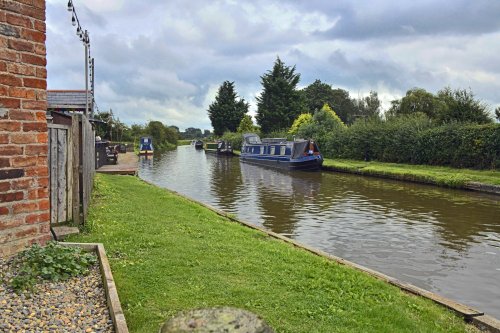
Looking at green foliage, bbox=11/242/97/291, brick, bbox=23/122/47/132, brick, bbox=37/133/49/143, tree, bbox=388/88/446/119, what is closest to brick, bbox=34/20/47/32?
brick, bbox=23/122/47/132

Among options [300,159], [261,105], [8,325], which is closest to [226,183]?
[300,159]

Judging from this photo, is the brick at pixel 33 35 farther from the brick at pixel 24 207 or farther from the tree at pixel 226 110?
the tree at pixel 226 110

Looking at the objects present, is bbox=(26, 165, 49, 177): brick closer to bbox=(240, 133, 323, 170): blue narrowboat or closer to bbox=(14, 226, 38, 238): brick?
bbox=(14, 226, 38, 238): brick

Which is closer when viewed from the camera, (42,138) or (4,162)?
(4,162)

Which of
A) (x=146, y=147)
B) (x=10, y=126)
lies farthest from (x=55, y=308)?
(x=146, y=147)

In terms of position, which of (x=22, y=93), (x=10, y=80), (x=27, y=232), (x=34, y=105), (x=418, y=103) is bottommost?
(x=27, y=232)

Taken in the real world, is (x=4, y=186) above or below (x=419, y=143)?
below

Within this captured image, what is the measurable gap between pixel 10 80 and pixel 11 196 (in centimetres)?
110

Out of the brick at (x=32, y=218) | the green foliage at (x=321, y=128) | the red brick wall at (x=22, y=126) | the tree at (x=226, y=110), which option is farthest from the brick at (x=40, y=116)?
the tree at (x=226, y=110)

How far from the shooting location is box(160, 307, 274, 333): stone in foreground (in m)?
2.58

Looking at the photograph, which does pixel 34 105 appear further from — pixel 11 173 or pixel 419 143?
pixel 419 143

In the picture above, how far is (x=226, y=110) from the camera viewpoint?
71.6 metres

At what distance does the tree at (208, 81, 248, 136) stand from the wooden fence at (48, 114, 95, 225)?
65.0 meters

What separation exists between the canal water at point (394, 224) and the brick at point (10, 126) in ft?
19.2
